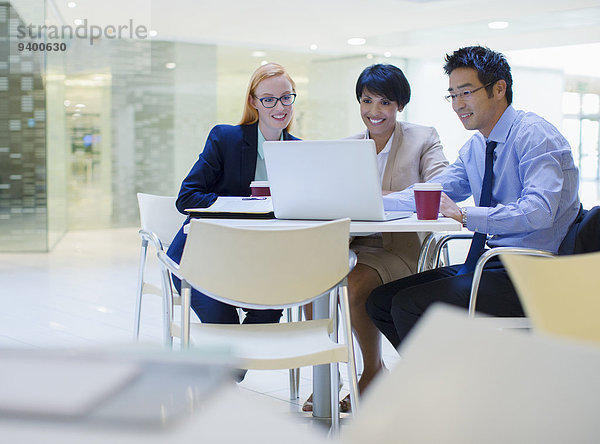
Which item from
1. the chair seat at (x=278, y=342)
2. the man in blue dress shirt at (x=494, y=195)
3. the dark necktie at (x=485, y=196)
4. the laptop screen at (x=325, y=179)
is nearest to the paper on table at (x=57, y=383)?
the chair seat at (x=278, y=342)

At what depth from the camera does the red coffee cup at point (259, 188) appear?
280cm

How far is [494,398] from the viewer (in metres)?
0.62

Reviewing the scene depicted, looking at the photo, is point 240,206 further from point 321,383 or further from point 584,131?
point 584,131

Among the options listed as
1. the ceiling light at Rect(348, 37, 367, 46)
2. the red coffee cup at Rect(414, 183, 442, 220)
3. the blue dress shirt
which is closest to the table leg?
the blue dress shirt

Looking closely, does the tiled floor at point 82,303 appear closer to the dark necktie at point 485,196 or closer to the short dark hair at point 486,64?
the dark necktie at point 485,196

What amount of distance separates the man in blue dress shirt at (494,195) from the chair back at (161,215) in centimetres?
107

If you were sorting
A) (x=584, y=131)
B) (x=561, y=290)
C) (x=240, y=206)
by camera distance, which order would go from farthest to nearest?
(x=584, y=131)
(x=240, y=206)
(x=561, y=290)

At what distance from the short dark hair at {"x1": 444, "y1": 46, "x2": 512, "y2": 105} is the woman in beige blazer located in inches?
15.5

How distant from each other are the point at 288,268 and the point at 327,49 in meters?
8.36

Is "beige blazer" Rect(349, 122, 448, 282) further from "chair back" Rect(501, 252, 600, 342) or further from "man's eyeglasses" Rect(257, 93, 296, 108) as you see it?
"chair back" Rect(501, 252, 600, 342)

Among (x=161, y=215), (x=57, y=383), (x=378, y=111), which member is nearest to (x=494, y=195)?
(x=378, y=111)

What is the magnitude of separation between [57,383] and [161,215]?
2.82 metres

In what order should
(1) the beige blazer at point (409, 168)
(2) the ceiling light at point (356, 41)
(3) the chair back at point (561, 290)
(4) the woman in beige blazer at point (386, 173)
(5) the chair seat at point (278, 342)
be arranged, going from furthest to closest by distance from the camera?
(2) the ceiling light at point (356, 41)
(1) the beige blazer at point (409, 168)
(4) the woman in beige blazer at point (386, 173)
(5) the chair seat at point (278, 342)
(3) the chair back at point (561, 290)

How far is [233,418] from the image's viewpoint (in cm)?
50
